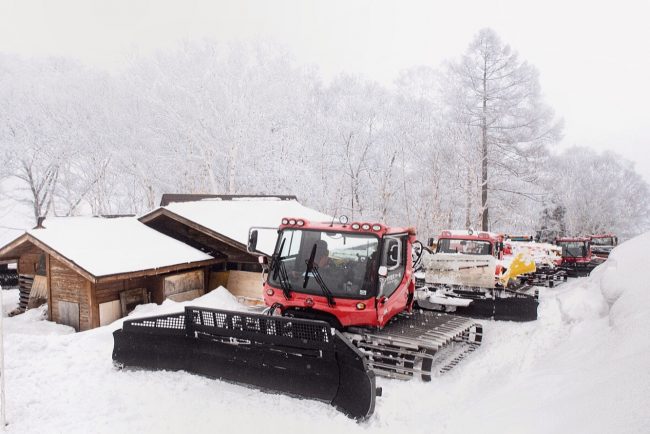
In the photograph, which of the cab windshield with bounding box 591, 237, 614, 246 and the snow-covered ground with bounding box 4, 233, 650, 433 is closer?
the snow-covered ground with bounding box 4, 233, 650, 433

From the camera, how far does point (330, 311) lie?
22.1 feet

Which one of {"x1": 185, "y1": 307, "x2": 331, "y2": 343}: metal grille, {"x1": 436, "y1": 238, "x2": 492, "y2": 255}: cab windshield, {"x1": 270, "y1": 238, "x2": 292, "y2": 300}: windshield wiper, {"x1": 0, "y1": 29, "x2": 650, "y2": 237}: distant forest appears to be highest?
{"x1": 0, "y1": 29, "x2": 650, "y2": 237}: distant forest

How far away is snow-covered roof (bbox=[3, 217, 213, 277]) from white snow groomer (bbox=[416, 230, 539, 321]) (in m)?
7.03

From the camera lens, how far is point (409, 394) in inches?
237

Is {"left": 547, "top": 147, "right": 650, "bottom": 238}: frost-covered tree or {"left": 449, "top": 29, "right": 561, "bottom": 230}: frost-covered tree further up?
{"left": 449, "top": 29, "right": 561, "bottom": 230}: frost-covered tree

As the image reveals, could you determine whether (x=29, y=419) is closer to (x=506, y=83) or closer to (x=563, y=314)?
(x=563, y=314)

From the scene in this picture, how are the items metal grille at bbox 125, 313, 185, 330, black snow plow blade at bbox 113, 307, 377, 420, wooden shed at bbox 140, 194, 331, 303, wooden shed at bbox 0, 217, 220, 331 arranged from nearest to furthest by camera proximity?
black snow plow blade at bbox 113, 307, 377, 420 → metal grille at bbox 125, 313, 185, 330 → wooden shed at bbox 0, 217, 220, 331 → wooden shed at bbox 140, 194, 331, 303

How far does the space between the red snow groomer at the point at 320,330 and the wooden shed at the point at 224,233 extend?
6.51 meters

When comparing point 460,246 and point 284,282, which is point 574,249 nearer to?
point 460,246

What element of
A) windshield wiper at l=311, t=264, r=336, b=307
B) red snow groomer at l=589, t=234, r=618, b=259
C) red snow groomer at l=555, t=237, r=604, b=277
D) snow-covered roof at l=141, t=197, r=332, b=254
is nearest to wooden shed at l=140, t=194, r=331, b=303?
snow-covered roof at l=141, t=197, r=332, b=254

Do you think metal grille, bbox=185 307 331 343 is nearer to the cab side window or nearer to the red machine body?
the red machine body

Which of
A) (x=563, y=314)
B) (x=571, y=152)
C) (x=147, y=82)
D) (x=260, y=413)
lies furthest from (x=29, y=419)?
(x=571, y=152)

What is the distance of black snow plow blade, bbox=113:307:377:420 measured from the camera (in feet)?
17.3

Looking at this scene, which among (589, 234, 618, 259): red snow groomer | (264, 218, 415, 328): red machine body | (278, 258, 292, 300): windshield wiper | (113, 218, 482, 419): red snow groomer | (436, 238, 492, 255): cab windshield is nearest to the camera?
(113, 218, 482, 419): red snow groomer
